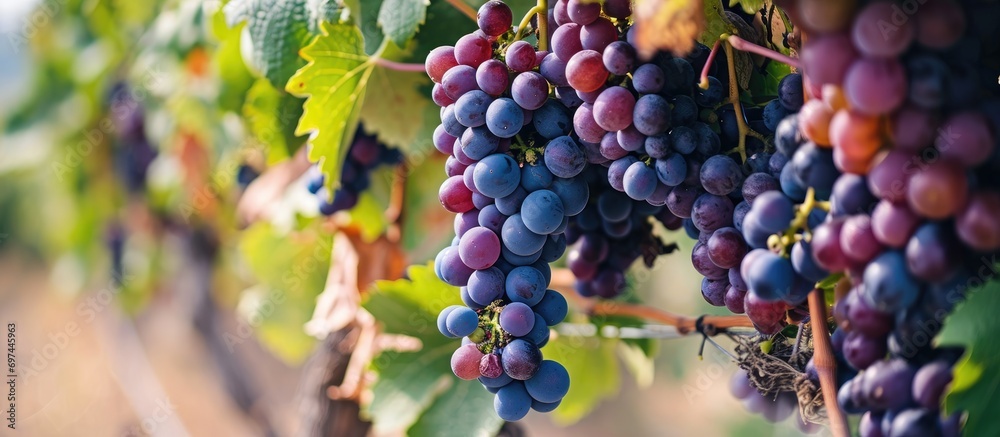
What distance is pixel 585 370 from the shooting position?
1.17m

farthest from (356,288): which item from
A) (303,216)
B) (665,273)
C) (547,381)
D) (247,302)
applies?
(665,273)

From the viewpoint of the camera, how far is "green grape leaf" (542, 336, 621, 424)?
1.12 meters

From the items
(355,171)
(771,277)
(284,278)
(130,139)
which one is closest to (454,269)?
(771,277)

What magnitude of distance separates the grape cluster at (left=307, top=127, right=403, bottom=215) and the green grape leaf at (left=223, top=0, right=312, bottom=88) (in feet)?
0.63

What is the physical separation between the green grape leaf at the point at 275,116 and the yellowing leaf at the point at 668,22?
0.70m

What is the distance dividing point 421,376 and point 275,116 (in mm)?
404

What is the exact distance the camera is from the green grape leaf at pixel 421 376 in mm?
965

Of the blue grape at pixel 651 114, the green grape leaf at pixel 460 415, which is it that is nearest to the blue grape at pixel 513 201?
the blue grape at pixel 651 114

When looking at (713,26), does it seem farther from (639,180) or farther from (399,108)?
(399,108)

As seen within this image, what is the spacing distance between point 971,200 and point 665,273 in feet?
5.60

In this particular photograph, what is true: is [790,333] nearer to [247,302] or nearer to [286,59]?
[286,59]

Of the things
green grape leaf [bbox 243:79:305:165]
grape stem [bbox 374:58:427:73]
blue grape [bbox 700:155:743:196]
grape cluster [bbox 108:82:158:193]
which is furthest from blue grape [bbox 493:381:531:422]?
grape cluster [bbox 108:82:158:193]

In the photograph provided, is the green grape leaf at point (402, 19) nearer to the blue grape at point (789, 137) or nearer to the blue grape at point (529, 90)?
the blue grape at point (529, 90)

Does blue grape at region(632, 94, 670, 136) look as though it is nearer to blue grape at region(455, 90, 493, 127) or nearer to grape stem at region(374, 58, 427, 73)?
blue grape at region(455, 90, 493, 127)
